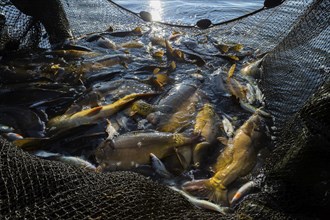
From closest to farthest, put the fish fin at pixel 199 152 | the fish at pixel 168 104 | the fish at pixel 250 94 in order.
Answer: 1. the fish fin at pixel 199 152
2. the fish at pixel 168 104
3. the fish at pixel 250 94

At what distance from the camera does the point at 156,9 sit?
35.5 ft

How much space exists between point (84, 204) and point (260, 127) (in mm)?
3026

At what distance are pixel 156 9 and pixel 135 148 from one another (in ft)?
25.2

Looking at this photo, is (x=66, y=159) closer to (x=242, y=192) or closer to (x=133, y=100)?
(x=133, y=100)

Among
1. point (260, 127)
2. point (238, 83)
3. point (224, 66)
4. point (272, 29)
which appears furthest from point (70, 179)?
point (272, 29)

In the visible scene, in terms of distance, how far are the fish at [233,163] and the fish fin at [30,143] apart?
1.80 m

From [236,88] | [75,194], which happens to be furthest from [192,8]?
[75,194]

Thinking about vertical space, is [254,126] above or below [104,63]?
above

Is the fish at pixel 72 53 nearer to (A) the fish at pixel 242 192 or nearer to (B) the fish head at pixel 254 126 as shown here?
(B) the fish head at pixel 254 126

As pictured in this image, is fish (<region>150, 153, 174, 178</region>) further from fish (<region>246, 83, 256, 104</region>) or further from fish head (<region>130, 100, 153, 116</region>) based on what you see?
fish (<region>246, 83, 256, 104</region>)

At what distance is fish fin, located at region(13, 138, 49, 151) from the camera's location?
13.0 feet

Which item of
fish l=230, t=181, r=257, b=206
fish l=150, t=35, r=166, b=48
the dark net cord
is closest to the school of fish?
fish l=230, t=181, r=257, b=206

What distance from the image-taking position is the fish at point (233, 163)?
11.5ft

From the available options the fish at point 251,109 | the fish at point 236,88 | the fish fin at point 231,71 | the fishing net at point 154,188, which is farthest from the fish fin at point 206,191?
the fish fin at point 231,71
